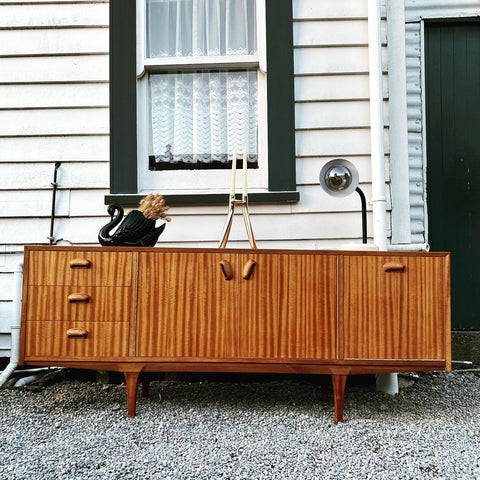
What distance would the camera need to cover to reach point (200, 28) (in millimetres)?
2994

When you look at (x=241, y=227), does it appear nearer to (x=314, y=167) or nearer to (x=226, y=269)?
(x=314, y=167)

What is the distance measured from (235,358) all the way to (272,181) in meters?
1.09

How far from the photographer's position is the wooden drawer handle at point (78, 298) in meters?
2.26

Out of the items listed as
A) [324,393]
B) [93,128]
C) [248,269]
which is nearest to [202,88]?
[93,128]

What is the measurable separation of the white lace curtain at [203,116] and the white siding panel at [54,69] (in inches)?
12.6

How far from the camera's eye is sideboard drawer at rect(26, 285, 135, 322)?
2268mm

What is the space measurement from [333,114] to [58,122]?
161 cm

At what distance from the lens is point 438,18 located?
334cm

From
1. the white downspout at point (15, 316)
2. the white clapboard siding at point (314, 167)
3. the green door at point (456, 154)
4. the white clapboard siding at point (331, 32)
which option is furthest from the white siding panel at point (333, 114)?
the white downspout at point (15, 316)

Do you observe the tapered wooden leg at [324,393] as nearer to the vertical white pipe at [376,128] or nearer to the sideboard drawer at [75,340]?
the vertical white pipe at [376,128]

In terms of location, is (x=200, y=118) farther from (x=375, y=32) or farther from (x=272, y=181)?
(x=375, y=32)

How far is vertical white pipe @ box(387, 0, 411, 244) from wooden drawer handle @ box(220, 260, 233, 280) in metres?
1.15

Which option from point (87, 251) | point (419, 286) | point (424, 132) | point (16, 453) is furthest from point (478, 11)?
point (16, 453)

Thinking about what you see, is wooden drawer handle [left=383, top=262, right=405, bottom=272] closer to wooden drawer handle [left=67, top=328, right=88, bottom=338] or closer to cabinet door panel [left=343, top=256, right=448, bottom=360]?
cabinet door panel [left=343, top=256, right=448, bottom=360]
